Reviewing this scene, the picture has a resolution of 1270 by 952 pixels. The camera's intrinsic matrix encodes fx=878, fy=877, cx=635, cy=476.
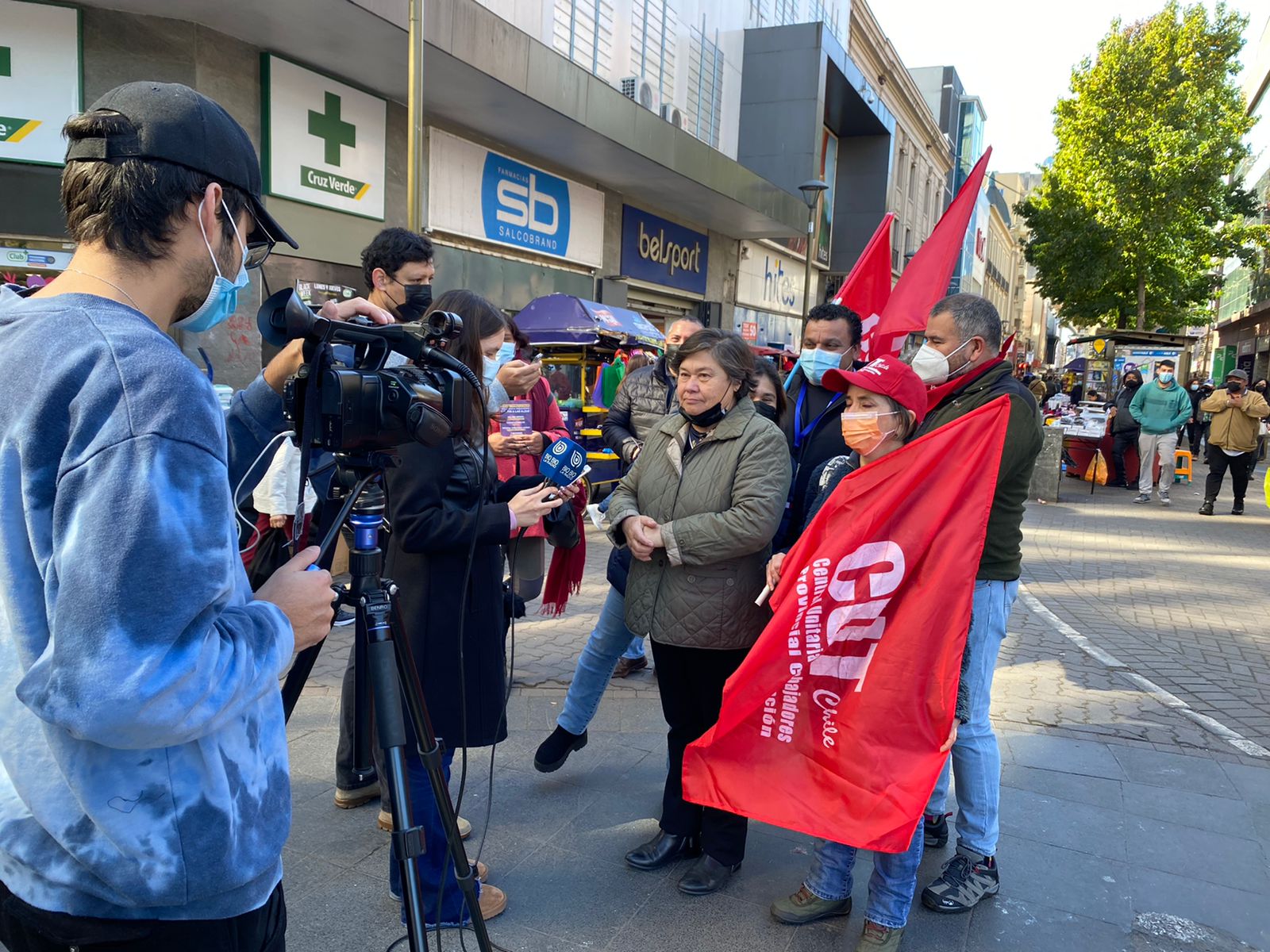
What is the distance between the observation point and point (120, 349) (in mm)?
1128

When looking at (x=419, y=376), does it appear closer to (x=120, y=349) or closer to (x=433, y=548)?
(x=120, y=349)

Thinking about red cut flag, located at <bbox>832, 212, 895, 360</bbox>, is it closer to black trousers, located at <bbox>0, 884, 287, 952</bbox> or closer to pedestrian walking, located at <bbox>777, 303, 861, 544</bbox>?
pedestrian walking, located at <bbox>777, 303, 861, 544</bbox>

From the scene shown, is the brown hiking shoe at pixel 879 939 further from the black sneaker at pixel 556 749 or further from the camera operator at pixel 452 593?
the black sneaker at pixel 556 749

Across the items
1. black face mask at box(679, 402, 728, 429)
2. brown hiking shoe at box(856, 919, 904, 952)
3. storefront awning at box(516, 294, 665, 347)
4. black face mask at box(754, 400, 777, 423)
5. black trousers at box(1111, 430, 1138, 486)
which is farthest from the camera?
black trousers at box(1111, 430, 1138, 486)

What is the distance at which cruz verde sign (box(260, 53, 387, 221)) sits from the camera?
9.22 m


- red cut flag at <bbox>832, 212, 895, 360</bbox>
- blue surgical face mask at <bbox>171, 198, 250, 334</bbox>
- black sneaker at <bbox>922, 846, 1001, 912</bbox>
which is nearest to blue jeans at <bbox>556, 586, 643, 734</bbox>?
black sneaker at <bbox>922, 846, 1001, 912</bbox>

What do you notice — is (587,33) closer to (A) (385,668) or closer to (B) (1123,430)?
(B) (1123,430)

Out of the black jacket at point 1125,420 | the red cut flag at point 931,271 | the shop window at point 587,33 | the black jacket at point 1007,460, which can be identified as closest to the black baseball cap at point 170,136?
the black jacket at point 1007,460

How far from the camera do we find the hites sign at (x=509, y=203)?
1193 cm

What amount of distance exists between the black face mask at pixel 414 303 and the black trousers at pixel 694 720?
1.77 meters

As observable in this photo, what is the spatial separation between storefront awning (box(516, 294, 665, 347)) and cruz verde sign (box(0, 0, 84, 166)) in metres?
5.45

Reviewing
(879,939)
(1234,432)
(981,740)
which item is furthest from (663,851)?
(1234,432)

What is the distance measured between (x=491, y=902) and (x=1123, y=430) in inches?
579

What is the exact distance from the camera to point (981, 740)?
9.77 ft
